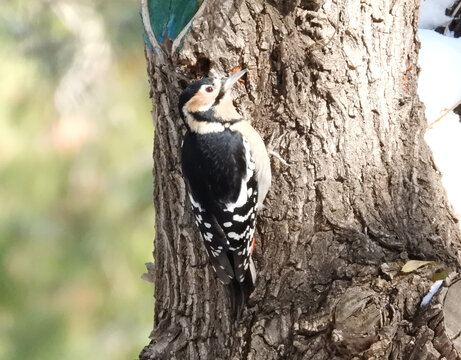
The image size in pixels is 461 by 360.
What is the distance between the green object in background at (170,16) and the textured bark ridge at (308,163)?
0.18 feet

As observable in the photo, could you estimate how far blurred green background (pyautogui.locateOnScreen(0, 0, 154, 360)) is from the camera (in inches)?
150

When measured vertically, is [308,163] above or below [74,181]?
below

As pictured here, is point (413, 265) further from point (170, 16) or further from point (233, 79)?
point (170, 16)

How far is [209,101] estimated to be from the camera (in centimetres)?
217

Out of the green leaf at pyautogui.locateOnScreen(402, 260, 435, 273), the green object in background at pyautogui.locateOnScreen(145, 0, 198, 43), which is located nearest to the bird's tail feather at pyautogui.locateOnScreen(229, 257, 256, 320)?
the green leaf at pyautogui.locateOnScreen(402, 260, 435, 273)

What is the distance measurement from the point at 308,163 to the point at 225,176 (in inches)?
13.5

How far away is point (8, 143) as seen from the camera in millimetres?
3953

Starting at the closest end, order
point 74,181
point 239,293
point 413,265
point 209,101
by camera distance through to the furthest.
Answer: point 413,265, point 239,293, point 209,101, point 74,181

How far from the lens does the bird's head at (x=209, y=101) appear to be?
79.7 inches

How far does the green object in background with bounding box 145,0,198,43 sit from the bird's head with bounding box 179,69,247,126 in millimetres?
181

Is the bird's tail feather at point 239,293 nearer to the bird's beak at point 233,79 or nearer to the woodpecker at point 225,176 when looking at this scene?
the woodpecker at point 225,176

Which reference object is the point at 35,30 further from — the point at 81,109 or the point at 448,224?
the point at 448,224

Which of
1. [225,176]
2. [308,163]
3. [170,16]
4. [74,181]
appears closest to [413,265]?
[308,163]

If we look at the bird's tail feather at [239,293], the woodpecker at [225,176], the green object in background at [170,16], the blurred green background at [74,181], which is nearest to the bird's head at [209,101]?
the woodpecker at [225,176]
